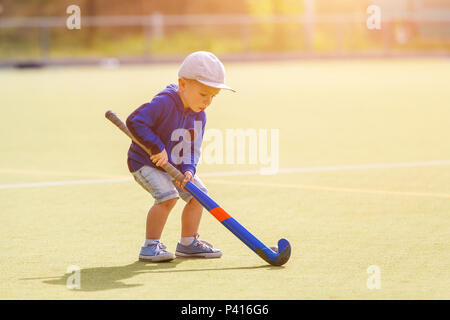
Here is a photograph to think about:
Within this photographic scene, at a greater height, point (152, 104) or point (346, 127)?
point (152, 104)

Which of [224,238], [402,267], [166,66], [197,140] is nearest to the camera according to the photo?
[402,267]

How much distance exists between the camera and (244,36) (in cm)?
3494

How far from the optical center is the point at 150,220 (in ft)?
18.4

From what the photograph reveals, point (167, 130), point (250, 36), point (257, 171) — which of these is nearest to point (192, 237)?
point (167, 130)

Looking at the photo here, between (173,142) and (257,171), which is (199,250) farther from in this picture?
(257,171)

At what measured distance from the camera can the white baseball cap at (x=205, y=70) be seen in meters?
5.41

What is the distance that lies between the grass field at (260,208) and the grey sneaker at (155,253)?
46 mm

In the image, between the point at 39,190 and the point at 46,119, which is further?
the point at 46,119

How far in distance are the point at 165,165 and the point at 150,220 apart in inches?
14.0

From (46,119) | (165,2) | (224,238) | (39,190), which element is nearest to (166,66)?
(165,2)

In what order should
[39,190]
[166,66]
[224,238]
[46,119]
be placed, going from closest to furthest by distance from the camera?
[224,238] → [39,190] → [46,119] → [166,66]

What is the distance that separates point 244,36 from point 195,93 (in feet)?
97.4

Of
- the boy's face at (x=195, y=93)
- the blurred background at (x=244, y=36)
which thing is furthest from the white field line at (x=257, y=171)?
the blurred background at (x=244, y=36)

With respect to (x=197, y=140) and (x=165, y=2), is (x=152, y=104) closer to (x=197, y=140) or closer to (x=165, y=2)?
(x=197, y=140)
